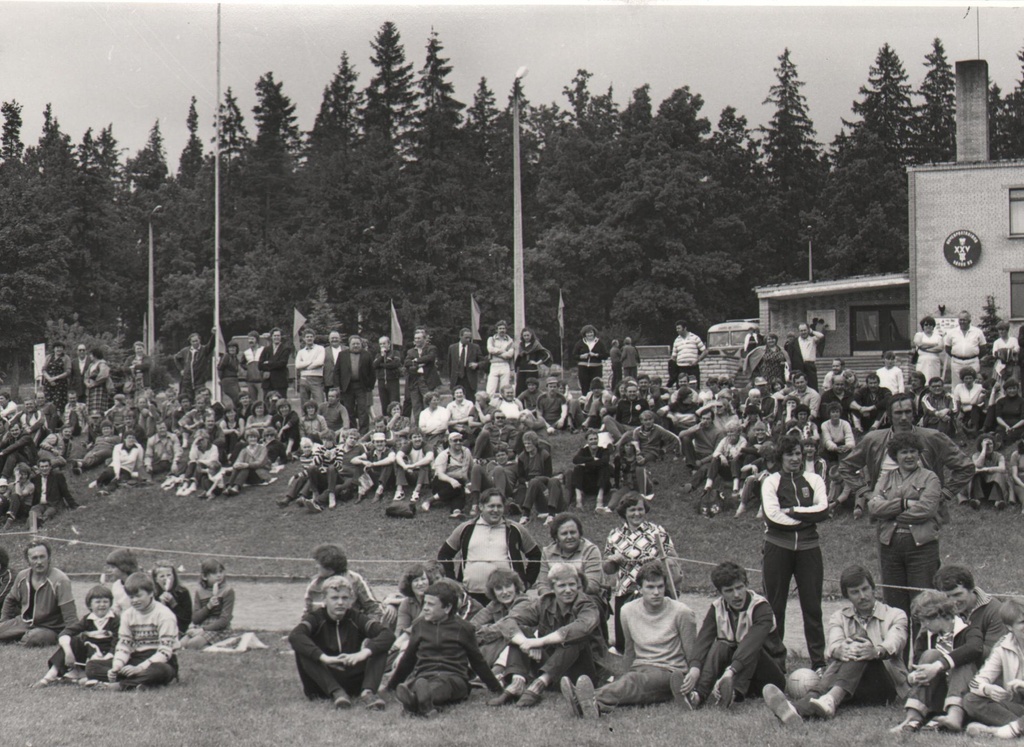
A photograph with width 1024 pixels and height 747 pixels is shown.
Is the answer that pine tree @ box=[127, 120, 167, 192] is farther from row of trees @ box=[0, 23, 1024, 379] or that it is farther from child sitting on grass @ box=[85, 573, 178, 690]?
child sitting on grass @ box=[85, 573, 178, 690]

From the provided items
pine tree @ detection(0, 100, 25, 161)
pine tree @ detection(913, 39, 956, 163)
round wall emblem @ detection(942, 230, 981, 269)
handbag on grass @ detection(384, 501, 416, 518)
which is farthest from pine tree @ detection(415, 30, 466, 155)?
handbag on grass @ detection(384, 501, 416, 518)

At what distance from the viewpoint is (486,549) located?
10.3 meters

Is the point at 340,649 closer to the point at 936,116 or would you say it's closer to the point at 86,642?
the point at 86,642

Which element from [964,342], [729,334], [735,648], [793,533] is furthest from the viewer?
[729,334]

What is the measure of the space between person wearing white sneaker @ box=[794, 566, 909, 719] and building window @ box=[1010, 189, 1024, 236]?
2644cm

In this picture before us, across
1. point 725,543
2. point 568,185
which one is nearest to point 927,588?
point 725,543

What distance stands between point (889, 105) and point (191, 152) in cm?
5252

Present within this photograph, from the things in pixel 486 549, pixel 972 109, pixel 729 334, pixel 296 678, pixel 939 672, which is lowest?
pixel 296 678

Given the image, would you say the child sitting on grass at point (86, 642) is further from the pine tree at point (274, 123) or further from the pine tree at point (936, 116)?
the pine tree at point (274, 123)

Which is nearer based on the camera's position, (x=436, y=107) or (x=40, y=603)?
(x=40, y=603)

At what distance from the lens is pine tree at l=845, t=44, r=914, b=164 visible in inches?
2393

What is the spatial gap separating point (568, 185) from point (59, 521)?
4182cm

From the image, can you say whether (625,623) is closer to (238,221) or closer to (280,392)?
(280,392)


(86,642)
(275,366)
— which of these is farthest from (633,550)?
(275,366)
